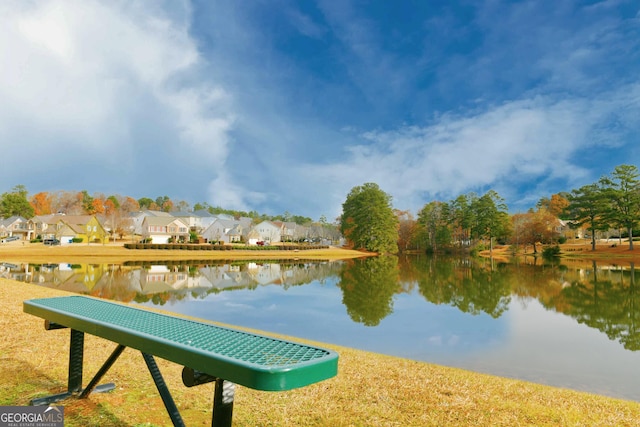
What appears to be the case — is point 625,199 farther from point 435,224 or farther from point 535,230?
point 435,224

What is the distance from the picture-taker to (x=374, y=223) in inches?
2392

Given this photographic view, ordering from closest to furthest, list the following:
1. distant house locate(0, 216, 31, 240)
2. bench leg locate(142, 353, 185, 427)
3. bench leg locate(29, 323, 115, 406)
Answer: bench leg locate(142, 353, 185, 427) → bench leg locate(29, 323, 115, 406) → distant house locate(0, 216, 31, 240)

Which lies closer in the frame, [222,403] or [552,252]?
[222,403]

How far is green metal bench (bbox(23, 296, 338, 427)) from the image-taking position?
68.9 inches

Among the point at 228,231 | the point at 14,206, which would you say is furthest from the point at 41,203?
the point at 228,231

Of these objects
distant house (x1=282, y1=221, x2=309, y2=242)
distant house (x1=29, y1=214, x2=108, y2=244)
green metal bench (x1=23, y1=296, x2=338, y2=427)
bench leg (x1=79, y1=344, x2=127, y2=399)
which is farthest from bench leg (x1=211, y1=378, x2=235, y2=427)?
distant house (x1=282, y1=221, x2=309, y2=242)

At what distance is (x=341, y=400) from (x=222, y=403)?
6.78 feet

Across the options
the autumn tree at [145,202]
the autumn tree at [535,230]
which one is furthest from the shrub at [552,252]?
the autumn tree at [145,202]

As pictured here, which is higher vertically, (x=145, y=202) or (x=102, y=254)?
(x=145, y=202)

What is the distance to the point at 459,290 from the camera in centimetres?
1788

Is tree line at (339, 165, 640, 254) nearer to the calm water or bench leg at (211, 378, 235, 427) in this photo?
the calm water

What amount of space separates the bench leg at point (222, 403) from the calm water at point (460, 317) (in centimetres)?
574

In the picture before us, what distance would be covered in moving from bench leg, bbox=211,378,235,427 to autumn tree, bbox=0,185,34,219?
86.8 metres

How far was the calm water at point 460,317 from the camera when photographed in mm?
7160
